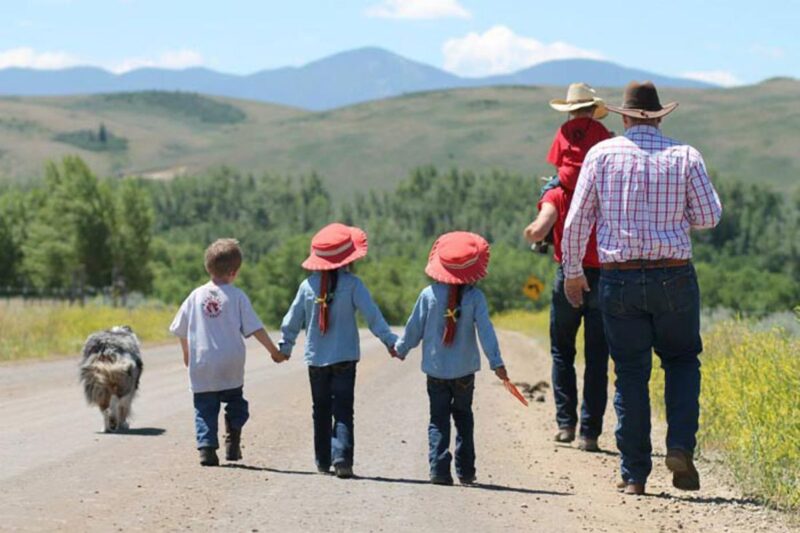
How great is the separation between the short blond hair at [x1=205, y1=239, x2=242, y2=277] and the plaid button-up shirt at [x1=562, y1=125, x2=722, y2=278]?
8.76 ft

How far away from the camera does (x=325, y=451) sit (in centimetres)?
A: 1013

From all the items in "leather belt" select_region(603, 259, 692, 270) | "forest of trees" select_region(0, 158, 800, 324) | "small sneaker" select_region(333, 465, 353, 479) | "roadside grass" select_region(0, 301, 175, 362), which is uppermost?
"leather belt" select_region(603, 259, 692, 270)

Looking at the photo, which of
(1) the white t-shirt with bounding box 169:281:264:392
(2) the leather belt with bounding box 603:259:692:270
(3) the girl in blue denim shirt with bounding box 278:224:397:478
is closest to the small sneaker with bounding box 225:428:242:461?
(1) the white t-shirt with bounding box 169:281:264:392

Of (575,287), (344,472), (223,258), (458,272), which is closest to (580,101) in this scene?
(458,272)

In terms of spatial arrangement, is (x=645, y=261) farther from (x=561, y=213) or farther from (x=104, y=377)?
(x=104, y=377)

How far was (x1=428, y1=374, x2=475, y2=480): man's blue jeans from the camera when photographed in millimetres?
9656

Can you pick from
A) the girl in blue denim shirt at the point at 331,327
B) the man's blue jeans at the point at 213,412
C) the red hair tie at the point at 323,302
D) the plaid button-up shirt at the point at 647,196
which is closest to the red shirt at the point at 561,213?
the girl in blue denim shirt at the point at 331,327

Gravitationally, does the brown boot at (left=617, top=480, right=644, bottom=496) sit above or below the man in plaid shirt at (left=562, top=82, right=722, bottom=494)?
below

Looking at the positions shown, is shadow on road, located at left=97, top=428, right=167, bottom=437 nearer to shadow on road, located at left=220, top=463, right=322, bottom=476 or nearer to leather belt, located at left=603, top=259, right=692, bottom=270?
shadow on road, located at left=220, top=463, right=322, bottom=476

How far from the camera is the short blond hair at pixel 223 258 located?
33.7 feet

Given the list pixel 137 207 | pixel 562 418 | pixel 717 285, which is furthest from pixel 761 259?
pixel 562 418

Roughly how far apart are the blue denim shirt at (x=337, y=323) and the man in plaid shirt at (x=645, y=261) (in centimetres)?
Result: 163

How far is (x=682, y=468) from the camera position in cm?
901

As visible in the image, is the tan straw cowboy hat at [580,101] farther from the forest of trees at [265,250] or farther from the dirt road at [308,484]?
the forest of trees at [265,250]
